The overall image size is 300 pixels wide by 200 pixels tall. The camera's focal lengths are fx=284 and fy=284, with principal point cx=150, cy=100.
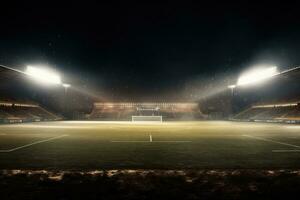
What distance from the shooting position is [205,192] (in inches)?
A: 239

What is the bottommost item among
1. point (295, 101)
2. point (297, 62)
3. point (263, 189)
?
point (263, 189)

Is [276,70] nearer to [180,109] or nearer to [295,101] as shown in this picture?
[295,101]

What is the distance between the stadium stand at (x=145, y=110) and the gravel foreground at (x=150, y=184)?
63801mm

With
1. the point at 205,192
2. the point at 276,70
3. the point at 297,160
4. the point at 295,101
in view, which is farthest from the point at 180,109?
the point at 205,192

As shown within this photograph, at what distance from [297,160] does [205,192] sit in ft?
19.6

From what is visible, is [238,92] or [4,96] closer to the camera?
[4,96]

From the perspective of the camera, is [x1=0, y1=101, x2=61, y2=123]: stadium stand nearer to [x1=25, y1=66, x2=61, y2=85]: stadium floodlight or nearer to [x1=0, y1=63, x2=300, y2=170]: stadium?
[x1=0, y1=63, x2=300, y2=170]: stadium

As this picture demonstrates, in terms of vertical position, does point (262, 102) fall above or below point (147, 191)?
above

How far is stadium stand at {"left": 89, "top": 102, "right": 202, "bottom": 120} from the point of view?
72438 mm

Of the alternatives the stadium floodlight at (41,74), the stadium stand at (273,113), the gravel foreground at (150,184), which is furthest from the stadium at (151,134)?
the stadium floodlight at (41,74)

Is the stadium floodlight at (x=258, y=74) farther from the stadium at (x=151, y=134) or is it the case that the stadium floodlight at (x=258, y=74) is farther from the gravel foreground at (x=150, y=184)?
the gravel foreground at (x=150, y=184)

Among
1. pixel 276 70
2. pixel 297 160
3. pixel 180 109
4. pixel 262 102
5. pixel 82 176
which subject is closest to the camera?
pixel 82 176

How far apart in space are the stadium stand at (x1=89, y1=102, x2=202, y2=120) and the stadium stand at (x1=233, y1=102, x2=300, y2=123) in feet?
38.8

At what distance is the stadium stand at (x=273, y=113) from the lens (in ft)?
162
